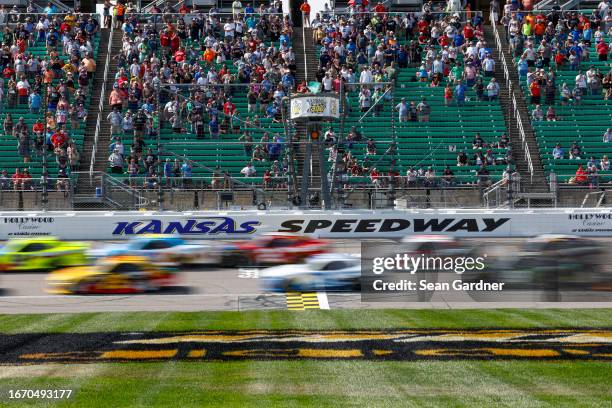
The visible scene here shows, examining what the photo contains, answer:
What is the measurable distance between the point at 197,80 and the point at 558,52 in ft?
52.5

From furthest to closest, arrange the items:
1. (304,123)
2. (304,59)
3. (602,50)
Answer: (304,59) < (602,50) < (304,123)

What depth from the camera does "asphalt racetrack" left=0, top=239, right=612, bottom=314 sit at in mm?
17884

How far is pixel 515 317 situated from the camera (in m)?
16.5

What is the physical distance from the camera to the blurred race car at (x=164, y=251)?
22078 mm

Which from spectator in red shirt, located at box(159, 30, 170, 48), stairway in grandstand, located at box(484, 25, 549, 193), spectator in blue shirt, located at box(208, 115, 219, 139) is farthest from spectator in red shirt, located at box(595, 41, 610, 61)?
spectator in red shirt, located at box(159, 30, 170, 48)

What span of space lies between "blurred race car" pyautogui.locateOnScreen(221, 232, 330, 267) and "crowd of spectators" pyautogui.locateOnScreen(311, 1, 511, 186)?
12.9 metres

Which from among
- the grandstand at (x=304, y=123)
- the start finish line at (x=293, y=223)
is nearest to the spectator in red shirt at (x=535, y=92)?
the grandstand at (x=304, y=123)

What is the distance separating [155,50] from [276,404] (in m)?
33.3

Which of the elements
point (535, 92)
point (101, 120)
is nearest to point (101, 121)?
point (101, 120)

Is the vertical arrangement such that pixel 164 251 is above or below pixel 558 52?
below

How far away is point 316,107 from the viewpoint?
99.6 feet

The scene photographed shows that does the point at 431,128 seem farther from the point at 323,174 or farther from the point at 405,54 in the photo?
the point at 323,174

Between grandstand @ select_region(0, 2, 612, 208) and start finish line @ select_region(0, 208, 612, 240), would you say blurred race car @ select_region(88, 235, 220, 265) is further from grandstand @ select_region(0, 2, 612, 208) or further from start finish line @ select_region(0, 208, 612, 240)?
start finish line @ select_region(0, 208, 612, 240)

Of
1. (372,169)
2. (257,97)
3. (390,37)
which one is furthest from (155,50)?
(372,169)
